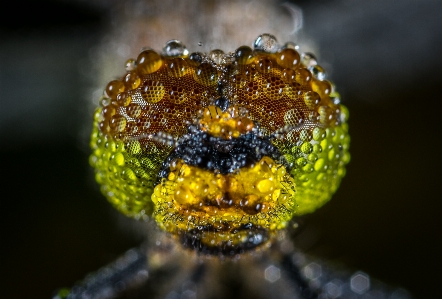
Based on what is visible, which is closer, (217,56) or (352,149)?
(217,56)

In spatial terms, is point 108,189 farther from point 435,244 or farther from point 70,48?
point 70,48

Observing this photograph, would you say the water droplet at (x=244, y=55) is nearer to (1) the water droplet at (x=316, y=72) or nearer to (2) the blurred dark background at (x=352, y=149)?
(1) the water droplet at (x=316, y=72)

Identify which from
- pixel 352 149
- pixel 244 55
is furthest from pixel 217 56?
pixel 352 149

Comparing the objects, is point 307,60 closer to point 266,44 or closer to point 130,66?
point 266,44

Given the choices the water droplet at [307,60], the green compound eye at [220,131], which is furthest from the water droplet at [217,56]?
the water droplet at [307,60]

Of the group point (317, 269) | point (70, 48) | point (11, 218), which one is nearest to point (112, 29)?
point (70, 48)

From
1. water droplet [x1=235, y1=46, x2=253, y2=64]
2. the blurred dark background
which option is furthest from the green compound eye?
the blurred dark background
